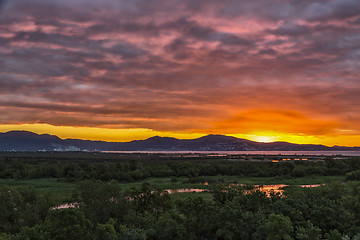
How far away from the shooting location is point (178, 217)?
1528 centimetres

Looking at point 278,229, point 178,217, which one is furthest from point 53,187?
point 278,229

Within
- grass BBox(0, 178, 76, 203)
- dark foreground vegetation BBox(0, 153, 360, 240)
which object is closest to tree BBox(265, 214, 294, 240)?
dark foreground vegetation BBox(0, 153, 360, 240)

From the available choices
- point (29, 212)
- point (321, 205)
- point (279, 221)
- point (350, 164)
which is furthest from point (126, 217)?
point (350, 164)

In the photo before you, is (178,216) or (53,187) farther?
(53,187)

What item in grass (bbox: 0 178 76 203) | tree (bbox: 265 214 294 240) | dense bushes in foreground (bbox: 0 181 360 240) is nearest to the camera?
tree (bbox: 265 214 294 240)

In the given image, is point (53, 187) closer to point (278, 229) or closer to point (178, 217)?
point (178, 217)

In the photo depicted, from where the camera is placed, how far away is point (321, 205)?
17094 millimetres

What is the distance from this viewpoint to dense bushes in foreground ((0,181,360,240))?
527 inches

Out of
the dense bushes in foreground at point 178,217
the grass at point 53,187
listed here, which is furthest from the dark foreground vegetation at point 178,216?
the grass at point 53,187

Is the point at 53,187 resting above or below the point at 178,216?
below

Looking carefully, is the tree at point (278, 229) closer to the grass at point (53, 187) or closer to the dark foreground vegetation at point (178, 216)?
the dark foreground vegetation at point (178, 216)

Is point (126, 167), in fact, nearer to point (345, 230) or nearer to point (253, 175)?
point (253, 175)

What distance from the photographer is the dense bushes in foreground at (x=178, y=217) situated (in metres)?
13.4

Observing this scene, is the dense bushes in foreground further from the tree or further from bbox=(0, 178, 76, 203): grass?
bbox=(0, 178, 76, 203): grass
